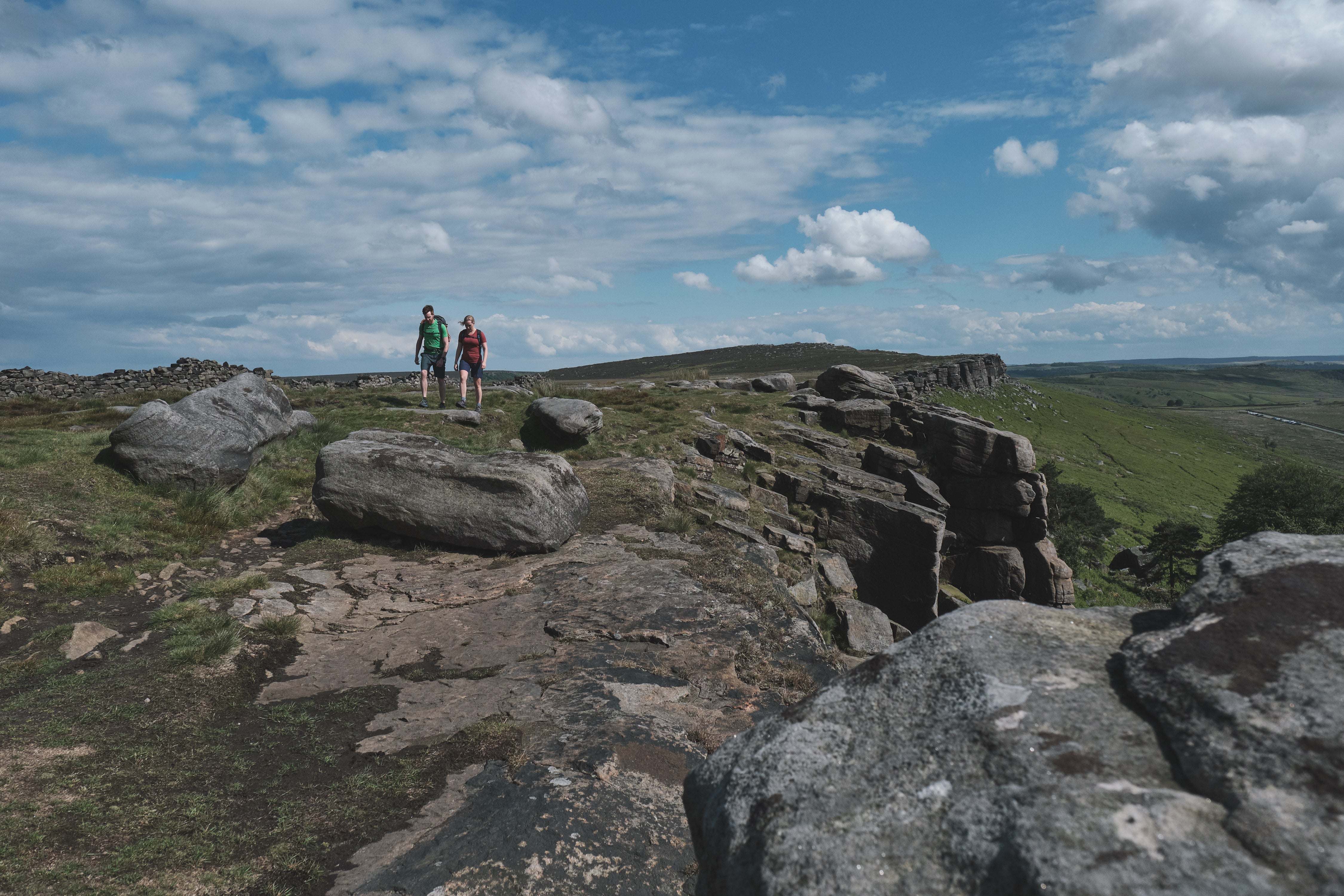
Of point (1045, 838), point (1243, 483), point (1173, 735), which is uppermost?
point (1173, 735)

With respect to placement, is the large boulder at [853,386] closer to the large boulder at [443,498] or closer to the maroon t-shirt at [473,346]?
the maroon t-shirt at [473,346]

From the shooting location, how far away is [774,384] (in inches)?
1497

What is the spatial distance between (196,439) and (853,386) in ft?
92.4

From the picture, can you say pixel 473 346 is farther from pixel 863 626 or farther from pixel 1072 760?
pixel 1072 760

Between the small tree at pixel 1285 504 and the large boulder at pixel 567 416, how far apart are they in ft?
171

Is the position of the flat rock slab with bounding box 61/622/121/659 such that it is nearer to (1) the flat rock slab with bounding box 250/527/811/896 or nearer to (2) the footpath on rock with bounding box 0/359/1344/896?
(2) the footpath on rock with bounding box 0/359/1344/896

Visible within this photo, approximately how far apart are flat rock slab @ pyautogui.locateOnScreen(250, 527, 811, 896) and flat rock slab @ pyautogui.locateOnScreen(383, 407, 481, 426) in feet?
28.0

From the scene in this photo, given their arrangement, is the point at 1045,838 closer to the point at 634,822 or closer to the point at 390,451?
the point at 634,822

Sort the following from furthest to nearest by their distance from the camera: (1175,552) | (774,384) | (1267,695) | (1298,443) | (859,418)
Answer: (1298,443)
(1175,552)
(774,384)
(859,418)
(1267,695)

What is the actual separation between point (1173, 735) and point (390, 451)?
12867 millimetres

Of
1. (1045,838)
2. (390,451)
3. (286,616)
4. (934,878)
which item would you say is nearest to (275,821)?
(286,616)

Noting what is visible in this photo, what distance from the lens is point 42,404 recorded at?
25484 mm

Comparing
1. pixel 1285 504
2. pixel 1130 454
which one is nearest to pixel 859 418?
pixel 1285 504

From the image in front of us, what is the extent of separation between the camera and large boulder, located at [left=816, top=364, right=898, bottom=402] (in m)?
34.8
